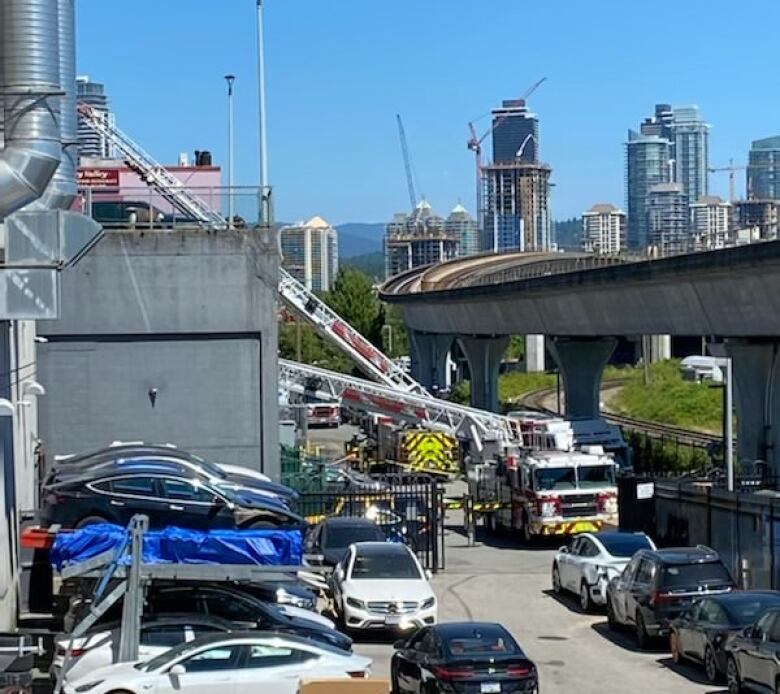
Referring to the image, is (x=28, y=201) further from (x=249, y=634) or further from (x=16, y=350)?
(x=16, y=350)

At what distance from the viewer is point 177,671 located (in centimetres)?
1591

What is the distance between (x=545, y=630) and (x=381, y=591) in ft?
9.26

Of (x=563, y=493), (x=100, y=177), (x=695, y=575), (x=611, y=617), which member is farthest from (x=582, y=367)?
(x=695, y=575)

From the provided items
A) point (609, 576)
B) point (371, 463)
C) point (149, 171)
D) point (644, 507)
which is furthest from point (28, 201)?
point (371, 463)

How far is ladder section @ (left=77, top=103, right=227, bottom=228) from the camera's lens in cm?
3281

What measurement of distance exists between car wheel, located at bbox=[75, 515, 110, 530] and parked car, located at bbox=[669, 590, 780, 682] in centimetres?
798

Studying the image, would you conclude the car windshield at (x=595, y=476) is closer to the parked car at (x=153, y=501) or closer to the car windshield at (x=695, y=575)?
the car windshield at (x=695, y=575)

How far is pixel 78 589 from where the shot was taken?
1939cm

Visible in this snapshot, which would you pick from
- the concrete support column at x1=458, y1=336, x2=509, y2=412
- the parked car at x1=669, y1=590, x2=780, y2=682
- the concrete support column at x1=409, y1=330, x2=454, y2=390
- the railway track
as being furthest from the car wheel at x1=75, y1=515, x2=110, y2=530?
the concrete support column at x1=409, y1=330, x2=454, y2=390

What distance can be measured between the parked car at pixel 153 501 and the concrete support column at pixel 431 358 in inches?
3041

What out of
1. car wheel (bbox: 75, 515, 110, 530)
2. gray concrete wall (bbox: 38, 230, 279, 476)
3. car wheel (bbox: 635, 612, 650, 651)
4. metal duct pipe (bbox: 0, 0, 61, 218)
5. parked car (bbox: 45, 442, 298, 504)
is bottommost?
car wheel (bbox: 635, 612, 650, 651)

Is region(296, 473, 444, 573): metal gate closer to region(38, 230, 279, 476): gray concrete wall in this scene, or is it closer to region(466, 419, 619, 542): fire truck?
region(38, 230, 279, 476): gray concrete wall

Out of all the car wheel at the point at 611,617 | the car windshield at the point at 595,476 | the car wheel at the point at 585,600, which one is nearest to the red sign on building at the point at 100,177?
the car windshield at the point at 595,476

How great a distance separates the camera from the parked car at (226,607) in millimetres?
17672
